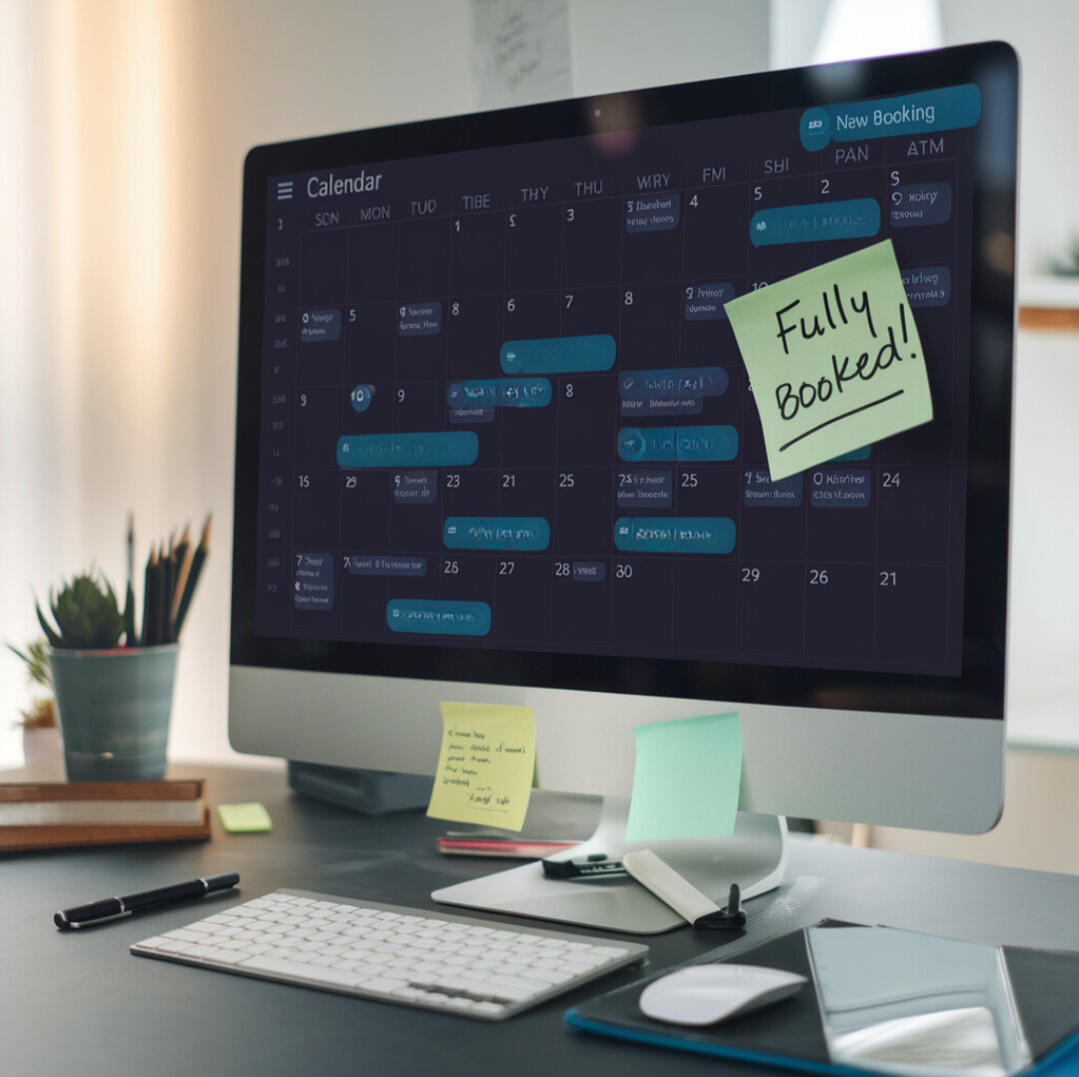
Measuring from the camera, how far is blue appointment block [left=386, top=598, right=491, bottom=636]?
83 centimetres

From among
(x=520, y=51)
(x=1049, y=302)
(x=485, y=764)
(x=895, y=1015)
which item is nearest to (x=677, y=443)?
(x=485, y=764)

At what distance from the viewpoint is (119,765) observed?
1.03m

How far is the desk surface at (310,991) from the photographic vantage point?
0.51 m

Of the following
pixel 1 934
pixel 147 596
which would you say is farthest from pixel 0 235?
pixel 1 934

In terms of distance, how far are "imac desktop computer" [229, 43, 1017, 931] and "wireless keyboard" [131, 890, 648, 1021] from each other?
0.25 feet

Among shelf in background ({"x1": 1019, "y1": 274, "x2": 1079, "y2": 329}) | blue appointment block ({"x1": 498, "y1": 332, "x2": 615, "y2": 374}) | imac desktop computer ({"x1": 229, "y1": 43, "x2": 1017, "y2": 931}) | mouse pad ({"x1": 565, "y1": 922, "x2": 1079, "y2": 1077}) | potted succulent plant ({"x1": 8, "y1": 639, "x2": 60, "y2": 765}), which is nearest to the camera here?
mouse pad ({"x1": 565, "y1": 922, "x2": 1079, "y2": 1077})

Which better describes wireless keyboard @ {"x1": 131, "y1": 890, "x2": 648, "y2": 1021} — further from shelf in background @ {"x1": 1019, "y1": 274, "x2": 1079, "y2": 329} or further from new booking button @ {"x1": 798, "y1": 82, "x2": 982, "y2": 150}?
shelf in background @ {"x1": 1019, "y1": 274, "x2": 1079, "y2": 329}

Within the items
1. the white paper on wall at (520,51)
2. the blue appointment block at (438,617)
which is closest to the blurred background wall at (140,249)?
the white paper on wall at (520,51)

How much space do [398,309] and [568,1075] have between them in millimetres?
567

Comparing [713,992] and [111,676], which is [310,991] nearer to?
[713,992]

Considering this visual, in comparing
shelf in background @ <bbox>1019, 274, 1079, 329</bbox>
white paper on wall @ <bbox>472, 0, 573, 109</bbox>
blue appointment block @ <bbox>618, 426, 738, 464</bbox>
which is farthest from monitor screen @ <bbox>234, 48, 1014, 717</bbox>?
shelf in background @ <bbox>1019, 274, 1079, 329</bbox>

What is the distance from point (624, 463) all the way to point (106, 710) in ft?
1.76

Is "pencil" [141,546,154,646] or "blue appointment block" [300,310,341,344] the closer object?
"blue appointment block" [300,310,341,344]

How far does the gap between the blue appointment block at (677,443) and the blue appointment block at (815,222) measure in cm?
13
